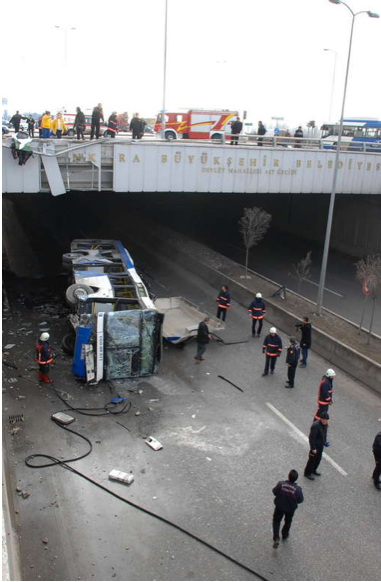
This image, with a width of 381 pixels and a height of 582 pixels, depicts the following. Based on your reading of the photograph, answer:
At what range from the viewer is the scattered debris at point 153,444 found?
10.7 meters

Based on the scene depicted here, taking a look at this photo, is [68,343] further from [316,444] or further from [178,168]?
[178,168]

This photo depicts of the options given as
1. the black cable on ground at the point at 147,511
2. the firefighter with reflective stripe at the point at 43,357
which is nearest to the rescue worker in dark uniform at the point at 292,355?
the black cable on ground at the point at 147,511

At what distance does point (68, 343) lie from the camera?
15352 millimetres

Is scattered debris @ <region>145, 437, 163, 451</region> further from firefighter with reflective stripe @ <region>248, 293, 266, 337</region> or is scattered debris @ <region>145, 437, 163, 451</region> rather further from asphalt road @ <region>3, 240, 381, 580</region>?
firefighter with reflective stripe @ <region>248, 293, 266, 337</region>

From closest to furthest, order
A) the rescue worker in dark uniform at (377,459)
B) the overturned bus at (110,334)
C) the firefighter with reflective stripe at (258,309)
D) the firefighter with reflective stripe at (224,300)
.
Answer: the rescue worker in dark uniform at (377,459) < the overturned bus at (110,334) < the firefighter with reflective stripe at (258,309) < the firefighter with reflective stripe at (224,300)

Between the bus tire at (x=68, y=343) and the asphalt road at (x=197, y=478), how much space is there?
542mm

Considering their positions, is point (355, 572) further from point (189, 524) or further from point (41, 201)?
point (41, 201)

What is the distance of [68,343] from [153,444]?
557cm

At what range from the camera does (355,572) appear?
7.88 m

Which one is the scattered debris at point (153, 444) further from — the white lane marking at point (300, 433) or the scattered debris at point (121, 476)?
the white lane marking at point (300, 433)

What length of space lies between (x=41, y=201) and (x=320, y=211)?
19.2 m

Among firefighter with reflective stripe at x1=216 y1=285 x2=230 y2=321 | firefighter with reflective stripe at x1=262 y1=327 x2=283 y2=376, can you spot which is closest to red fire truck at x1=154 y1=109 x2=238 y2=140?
firefighter with reflective stripe at x1=216 y1=285 x2=230 y2=321

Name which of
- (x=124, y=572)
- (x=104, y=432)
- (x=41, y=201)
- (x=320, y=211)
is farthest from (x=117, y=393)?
(x=41, y=201)

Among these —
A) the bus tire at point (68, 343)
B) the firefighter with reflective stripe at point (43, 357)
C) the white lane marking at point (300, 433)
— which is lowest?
the white lane marking at point (300, 433)
